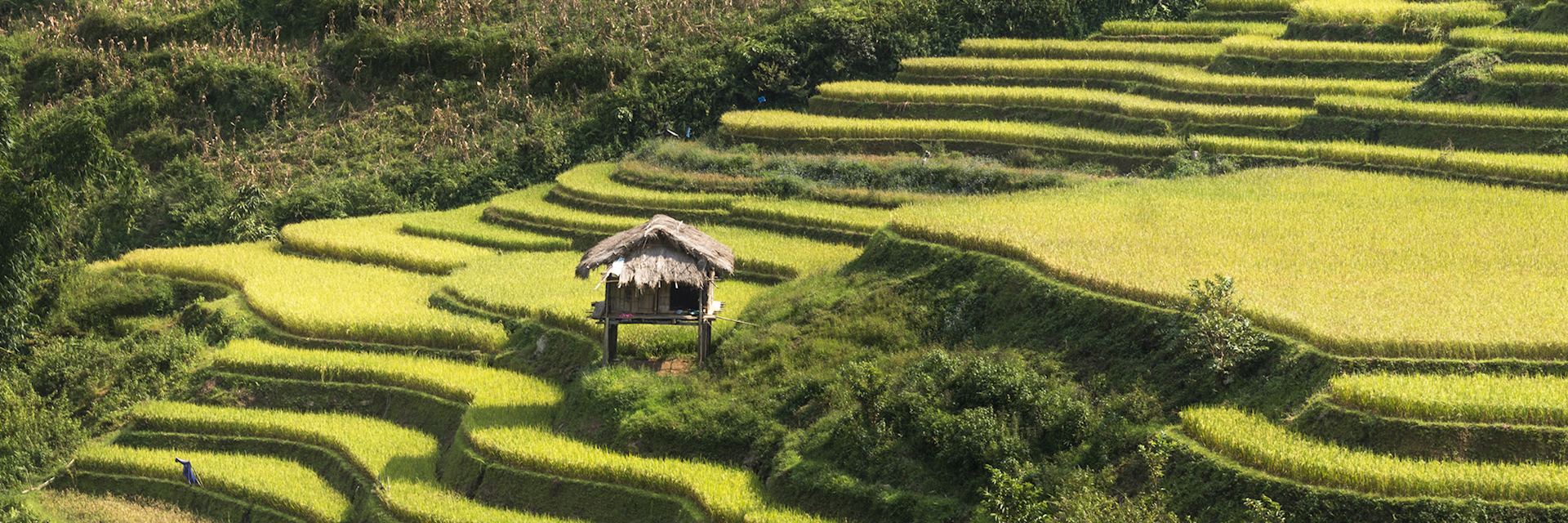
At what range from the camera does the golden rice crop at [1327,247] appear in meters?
15.3

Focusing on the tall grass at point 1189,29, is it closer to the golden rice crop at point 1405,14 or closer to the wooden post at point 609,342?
the golden rice crop at point 1405,14

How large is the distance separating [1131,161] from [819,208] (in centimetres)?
430

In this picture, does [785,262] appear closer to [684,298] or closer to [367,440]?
[684,298]

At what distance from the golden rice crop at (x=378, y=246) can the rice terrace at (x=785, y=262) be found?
102 mm

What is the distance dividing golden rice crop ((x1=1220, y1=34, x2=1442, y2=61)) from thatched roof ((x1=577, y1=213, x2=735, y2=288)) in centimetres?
A: 1316

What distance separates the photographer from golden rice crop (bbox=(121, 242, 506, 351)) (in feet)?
70.1

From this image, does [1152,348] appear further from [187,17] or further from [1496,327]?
[187,17]

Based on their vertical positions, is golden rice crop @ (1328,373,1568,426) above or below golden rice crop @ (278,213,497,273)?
above

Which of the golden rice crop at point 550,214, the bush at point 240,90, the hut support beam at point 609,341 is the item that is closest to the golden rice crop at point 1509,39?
the golden rice crop at point 550,214

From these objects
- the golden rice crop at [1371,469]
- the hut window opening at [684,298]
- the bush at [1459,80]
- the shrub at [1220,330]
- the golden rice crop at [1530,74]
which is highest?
the golden rice crop at [1530,74]

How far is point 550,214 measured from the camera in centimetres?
2566

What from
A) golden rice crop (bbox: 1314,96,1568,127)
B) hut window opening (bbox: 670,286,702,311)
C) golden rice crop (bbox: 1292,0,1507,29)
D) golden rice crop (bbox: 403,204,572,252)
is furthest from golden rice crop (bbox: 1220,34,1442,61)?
hut window opening (bbox: 670,286,702,311)

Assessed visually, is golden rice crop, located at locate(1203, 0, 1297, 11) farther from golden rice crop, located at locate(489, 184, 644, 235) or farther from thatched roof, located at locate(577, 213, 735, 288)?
thatched roof, located at locate(577, 213, 735, 288)

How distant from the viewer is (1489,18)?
29625 millimetres
